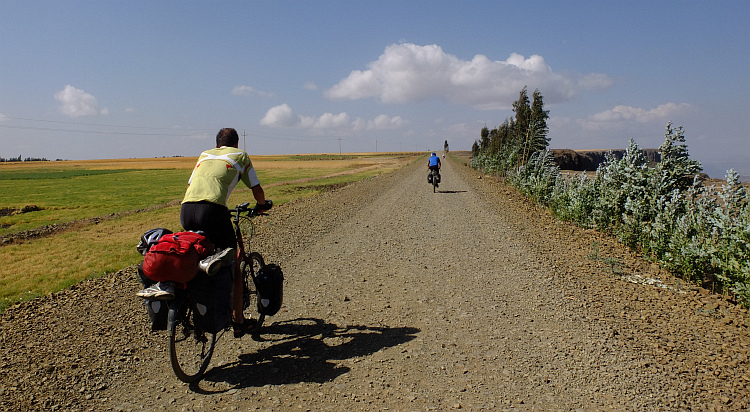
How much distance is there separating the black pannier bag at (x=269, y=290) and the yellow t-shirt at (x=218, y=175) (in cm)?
106

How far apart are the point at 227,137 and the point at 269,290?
5.65ft

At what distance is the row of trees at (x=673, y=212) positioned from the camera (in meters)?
5.72

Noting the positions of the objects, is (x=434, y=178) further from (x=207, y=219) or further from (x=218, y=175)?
(x=207, y=219)

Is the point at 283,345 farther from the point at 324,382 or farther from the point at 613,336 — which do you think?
the point at 613,336

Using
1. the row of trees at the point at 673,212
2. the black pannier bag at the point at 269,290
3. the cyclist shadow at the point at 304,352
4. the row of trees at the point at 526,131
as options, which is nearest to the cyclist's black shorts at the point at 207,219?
the black pannier bag at the point at 269,290

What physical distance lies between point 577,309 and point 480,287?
4.48 feet

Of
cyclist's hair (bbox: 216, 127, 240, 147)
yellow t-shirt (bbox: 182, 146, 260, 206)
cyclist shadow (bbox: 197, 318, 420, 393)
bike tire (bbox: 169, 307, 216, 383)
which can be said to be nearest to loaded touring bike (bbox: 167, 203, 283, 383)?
bike tire (bbox: 169, 307, 216, 383)

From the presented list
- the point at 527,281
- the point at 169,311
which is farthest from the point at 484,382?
the point at 527,281

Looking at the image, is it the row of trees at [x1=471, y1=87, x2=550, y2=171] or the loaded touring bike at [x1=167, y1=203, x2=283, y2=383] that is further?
the row of trees at [x1=471, y1=87, x2=550, y2=171]

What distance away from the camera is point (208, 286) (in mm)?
3762

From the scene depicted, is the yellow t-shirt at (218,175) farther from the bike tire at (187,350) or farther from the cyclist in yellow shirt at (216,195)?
the bike tire at (187,350)

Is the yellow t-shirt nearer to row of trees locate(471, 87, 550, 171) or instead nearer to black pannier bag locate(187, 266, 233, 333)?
black pannier bag locate(187, 266, 233, 333)

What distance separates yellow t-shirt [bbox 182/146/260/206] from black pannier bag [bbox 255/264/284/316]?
3.47 ft

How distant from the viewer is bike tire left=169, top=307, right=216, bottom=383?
3.65m
